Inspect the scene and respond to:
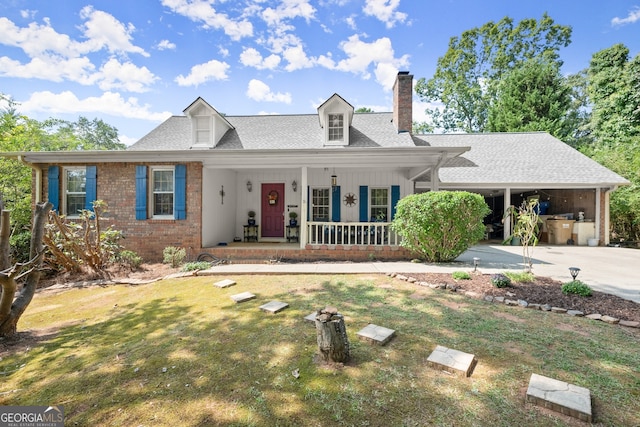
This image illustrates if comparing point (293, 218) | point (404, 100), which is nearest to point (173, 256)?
point (293, 218)

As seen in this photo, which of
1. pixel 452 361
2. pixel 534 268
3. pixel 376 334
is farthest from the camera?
pixel 534 268

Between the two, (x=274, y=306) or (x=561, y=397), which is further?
(x=274, y=306)

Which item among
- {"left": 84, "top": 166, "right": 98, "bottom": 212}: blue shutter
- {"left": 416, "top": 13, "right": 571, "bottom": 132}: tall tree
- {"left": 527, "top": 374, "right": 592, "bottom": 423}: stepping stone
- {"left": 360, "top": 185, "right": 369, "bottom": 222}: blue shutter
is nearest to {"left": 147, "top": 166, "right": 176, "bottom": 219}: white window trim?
{"left": 84, "top": 166, "right": 98, "bottom": 212}: blue shutter

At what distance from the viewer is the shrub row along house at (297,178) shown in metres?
7.39

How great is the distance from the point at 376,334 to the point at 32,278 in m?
4.58

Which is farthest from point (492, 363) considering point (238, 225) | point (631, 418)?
point (238, 225)

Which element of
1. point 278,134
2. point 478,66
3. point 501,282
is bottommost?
point 501,282

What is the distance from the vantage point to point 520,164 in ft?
38.0

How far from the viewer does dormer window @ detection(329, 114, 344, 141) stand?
Result: 9445 millimetres

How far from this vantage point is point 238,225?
10.0m

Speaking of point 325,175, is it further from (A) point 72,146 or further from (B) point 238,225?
(A) point 72,146

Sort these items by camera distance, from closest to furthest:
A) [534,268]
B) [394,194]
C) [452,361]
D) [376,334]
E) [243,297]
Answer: [452,361] < [376,334] < [243,297] < [534,268] < [394,194]

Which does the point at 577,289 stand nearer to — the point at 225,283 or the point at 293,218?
A: the point at 225,283

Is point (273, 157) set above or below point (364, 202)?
above
